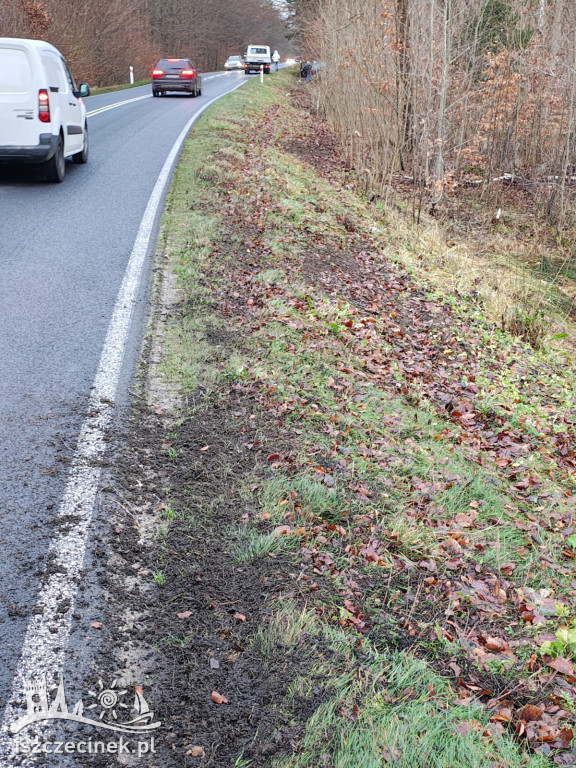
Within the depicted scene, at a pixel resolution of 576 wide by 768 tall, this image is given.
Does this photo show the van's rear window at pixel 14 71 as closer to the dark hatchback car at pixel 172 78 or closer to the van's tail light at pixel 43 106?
the van's tail light at pixel 43 106

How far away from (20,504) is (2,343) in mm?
2182

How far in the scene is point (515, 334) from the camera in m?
9.32

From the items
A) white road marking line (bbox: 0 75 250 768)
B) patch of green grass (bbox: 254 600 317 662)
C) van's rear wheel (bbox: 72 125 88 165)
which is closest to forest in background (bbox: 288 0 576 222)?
van's rear wheel (bbox: 72 125 88 165)

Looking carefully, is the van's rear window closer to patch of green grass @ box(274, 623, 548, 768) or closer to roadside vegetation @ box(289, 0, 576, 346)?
roadside vegetation @ box(289, 0, 576, 346)

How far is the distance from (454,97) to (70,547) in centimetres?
1608

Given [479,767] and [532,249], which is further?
[532,249]

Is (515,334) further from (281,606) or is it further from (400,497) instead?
(281,606)

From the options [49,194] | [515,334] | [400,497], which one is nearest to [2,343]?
[400,497]

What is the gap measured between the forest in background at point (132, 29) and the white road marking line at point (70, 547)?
25.8 m

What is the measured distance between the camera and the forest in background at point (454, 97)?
14.4 m

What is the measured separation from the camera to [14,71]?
32.3 feet

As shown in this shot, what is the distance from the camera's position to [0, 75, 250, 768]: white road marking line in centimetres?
262
